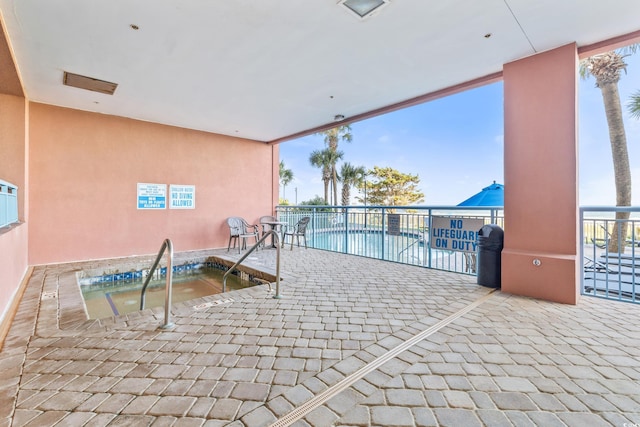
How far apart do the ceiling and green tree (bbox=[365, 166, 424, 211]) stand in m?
20.0

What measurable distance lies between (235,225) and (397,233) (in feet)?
13.0

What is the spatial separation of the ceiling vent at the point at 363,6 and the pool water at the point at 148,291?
405 cm

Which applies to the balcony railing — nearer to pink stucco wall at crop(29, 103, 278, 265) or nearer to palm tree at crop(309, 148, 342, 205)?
pink stucco wall at crop(29, 103, 278, 265)

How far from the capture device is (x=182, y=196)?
256 inches

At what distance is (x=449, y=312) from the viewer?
287cm

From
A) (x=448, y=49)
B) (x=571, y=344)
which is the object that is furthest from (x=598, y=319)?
(x=448, y=49)

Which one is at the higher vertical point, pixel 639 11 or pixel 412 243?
pixel 639 11

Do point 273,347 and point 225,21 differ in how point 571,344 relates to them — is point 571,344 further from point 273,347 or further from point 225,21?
point 225,21

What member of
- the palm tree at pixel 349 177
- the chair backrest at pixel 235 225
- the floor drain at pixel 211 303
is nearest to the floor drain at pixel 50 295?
the floor drain at pixel 211 303

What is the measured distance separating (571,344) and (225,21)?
413 cm

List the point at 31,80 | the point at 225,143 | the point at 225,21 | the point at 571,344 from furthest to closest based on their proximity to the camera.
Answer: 1. the point at 225,143
2. the point at 31,80
3. the point at 225,21
4. the point at 571,344

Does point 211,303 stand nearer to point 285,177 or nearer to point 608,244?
point 608,244

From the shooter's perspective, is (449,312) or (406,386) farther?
(449,312)

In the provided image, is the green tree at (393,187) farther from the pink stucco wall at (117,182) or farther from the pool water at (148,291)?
the pool water at (148,291)
